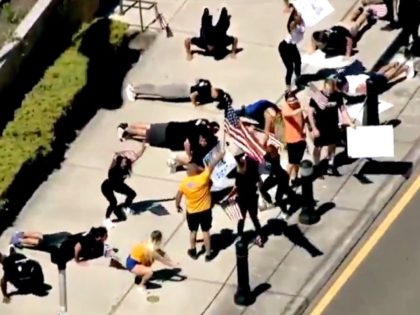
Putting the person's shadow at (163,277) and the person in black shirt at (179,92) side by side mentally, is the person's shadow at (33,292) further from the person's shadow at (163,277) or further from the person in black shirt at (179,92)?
the person in black shirt at (179,92)

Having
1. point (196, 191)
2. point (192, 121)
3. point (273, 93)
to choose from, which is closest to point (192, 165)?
point (196, 191)

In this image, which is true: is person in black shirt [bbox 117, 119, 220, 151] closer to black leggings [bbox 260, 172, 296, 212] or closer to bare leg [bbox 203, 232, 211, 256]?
black leggings [bbox 260, 172, 296, 212]

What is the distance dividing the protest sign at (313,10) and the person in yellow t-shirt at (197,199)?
4.01 meters

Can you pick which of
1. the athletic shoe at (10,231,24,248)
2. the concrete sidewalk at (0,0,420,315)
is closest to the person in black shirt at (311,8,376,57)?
the concrete sidewalk at (0,0,420,315)

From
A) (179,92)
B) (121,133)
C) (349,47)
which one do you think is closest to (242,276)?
(121,133)

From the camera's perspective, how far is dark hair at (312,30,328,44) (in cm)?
3161

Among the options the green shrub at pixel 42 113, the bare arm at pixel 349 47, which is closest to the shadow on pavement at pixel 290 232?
the green shrub at pixel 42 113

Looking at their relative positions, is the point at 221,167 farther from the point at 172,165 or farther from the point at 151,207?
the point at 172,165

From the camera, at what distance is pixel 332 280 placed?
2659 cm

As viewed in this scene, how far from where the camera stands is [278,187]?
2778 centimetres

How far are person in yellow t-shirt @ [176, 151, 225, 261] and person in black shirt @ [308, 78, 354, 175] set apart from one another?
6.57 feet

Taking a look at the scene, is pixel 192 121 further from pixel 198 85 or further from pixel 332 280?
pixel 332 280

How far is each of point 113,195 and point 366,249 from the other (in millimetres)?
3729

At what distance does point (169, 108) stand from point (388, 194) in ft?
13.6
